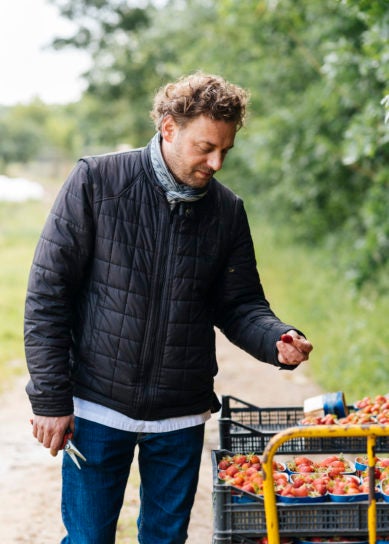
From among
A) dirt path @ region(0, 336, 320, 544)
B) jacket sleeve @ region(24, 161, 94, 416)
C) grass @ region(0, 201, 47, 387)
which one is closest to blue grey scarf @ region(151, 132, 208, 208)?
jacket sleeve @ region(24, 161, 94, 416)

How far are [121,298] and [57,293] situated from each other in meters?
0.24

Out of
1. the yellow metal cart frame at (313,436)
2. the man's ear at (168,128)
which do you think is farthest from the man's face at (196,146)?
the yellow metal cart frame at (313,436)

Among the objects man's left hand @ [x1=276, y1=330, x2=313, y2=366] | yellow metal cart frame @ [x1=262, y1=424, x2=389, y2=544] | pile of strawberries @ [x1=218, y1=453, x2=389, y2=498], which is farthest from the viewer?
man's left hand @ [x1=276, y1=330, x2=313, y2=366]

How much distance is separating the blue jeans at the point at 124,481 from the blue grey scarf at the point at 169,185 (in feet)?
3.03

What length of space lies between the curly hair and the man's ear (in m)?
0.02

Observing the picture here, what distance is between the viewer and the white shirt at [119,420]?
3088 millimetres

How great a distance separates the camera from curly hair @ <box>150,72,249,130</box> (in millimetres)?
2936

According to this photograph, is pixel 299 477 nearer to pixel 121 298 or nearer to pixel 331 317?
pixel 121 298

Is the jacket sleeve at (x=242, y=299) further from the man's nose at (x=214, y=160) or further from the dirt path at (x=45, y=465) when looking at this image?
the dirt path at (x=45, y=465)

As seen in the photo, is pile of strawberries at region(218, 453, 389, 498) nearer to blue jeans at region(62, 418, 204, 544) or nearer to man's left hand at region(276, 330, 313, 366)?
blue jeans at region(62, 418, 204, 544)

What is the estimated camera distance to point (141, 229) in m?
3.09

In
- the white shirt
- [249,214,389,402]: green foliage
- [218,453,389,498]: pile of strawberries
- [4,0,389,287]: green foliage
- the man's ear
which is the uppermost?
[4,0,389,287]: green foliage

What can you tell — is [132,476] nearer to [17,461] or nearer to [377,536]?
[17,461]

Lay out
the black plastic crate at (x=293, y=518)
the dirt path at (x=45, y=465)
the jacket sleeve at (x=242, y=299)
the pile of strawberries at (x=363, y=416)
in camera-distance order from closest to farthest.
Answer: the black plastic crate at (x=293, y=518) → the jacket sleeve at (x=242, y=299) → the pile of strawberries at (x=363, y=416) → the dirt path at (x=45, y=465)
